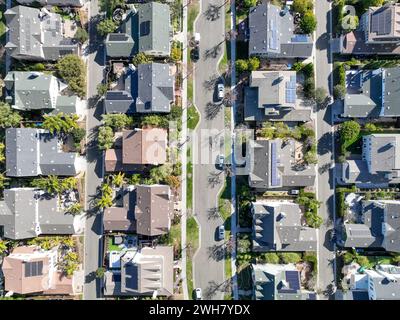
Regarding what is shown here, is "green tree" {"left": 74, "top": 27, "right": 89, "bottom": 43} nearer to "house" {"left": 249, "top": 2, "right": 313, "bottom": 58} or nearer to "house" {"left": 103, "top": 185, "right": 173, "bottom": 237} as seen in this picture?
"house" {"left": 103, "top": 185, "right": 173, "bottom": 237}

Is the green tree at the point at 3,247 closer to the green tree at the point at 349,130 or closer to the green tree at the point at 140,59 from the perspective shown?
the green tree at the point at 140,59

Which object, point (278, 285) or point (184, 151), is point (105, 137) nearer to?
point (184, 151)

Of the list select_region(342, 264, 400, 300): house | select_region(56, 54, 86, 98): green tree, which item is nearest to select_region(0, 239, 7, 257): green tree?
select_region(56, 54, 86, 98): green tree

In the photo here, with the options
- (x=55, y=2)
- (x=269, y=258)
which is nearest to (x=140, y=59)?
(x=55, y=2)

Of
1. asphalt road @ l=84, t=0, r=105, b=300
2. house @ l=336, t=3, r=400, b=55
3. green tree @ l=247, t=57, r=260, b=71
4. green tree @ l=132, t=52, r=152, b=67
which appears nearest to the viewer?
house @ l=336, t=3, r=400, b=55

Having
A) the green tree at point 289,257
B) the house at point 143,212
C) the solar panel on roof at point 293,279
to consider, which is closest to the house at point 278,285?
the solar panel on roof at point 293,279

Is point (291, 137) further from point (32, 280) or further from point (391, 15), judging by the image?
point (32, 280)
